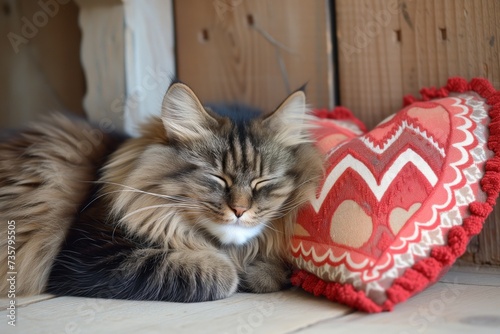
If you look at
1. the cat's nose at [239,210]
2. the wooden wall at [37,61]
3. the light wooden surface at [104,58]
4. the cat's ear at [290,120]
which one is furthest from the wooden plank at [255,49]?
A: the cat's nose at [239,210]

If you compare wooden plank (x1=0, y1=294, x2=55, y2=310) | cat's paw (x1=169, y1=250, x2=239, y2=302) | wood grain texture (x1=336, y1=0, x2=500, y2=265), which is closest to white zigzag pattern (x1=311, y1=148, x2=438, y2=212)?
cat's paw (x1=169, y1=250, x2=239, y2=302)

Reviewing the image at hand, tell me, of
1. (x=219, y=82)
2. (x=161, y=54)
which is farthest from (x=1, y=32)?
(x=219, y=82)

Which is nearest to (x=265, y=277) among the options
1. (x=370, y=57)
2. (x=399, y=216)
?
(x=399, y=216)

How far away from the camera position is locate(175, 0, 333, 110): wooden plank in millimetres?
2309

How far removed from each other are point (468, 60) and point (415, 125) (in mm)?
419

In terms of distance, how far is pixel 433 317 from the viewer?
137cm

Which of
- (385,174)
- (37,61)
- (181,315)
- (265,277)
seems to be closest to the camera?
(181,315)

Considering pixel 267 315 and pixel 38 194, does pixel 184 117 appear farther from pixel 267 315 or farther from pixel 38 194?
pixel 267 315

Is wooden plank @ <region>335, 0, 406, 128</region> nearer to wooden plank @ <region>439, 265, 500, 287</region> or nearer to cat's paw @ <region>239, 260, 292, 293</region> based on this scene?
wooden plank @ <region>439, 265, 500, 287</region>

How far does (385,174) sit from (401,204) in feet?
0.33

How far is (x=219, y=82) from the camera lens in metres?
2.52

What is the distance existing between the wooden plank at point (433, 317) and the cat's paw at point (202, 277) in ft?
1.15

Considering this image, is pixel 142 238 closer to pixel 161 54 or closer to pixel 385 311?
pixel 385 311

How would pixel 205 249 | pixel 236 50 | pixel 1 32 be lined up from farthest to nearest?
pixel 1 32 < pixel 236 50 < pixel 205 249
